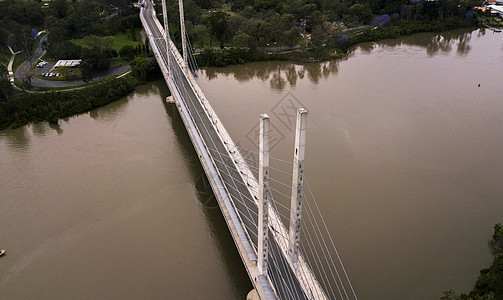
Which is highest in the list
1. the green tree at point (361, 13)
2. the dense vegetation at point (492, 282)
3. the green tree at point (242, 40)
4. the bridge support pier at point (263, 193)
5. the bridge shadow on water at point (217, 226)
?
the green tree at point (361, 13)

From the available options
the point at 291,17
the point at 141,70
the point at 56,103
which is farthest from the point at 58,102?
the point at 291,17

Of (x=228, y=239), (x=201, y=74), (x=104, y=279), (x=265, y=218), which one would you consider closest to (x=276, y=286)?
(x=265, y=218)

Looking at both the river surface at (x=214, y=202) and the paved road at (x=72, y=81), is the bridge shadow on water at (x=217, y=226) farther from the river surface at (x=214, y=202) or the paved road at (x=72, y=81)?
the paved road at (x=72, y=81)

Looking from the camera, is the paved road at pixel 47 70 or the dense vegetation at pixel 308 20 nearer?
the paved road at pixel 47 70

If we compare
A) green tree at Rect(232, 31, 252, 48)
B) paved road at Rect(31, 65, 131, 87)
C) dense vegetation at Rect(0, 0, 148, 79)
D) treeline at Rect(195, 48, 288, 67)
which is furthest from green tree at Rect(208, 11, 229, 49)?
paved road at Rect(31, 65, 131, 87)

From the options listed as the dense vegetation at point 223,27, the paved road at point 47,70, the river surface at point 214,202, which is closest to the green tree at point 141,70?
the dense vegetation at point 223,27
